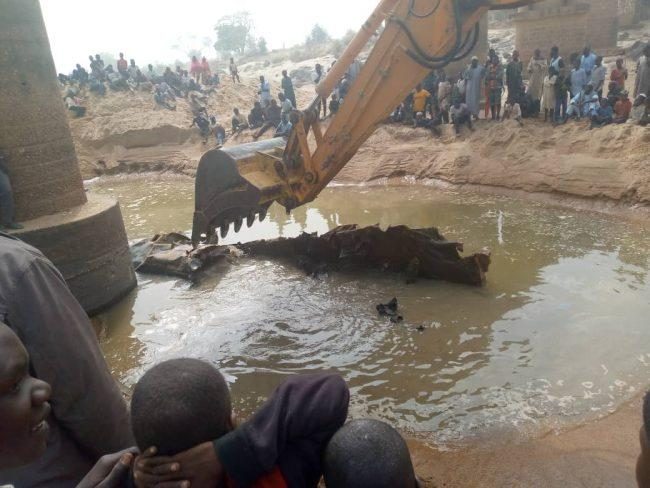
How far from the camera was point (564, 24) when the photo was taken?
14.7 m

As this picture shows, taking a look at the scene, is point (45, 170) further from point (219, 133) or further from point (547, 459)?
point (219, 133)

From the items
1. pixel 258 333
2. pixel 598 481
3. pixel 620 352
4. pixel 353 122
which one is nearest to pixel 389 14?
pixel 353 122

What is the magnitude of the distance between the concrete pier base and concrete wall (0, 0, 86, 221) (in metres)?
0.29

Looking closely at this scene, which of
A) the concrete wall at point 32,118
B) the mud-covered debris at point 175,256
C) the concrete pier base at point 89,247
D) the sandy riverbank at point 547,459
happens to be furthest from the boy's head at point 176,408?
the mud-covered debris at point 175,256

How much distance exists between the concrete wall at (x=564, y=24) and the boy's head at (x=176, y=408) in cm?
1619

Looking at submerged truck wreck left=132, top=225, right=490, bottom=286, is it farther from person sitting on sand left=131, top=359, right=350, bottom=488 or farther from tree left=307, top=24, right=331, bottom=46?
tree left=307, top=24, right=331, bottom=46

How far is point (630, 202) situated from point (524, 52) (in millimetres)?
8981

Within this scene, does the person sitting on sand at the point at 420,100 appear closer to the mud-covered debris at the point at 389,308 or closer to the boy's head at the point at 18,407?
the mud-covered debris at the point at 389,308

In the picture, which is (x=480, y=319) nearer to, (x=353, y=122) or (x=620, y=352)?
(x=620, y=352)

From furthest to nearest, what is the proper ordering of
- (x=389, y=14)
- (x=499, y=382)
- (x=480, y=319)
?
1. (x=389, y=14)
2. (x=480, y=319)
3. (x=499, y=382)

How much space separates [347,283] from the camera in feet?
20.5

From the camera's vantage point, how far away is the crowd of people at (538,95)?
34.3 ft

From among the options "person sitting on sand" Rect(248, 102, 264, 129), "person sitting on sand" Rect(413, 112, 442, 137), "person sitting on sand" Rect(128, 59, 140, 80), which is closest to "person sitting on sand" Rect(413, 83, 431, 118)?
"person sitting on sand" Rect(413, 112, 442, 137)

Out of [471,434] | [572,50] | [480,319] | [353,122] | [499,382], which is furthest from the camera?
[572,50]
